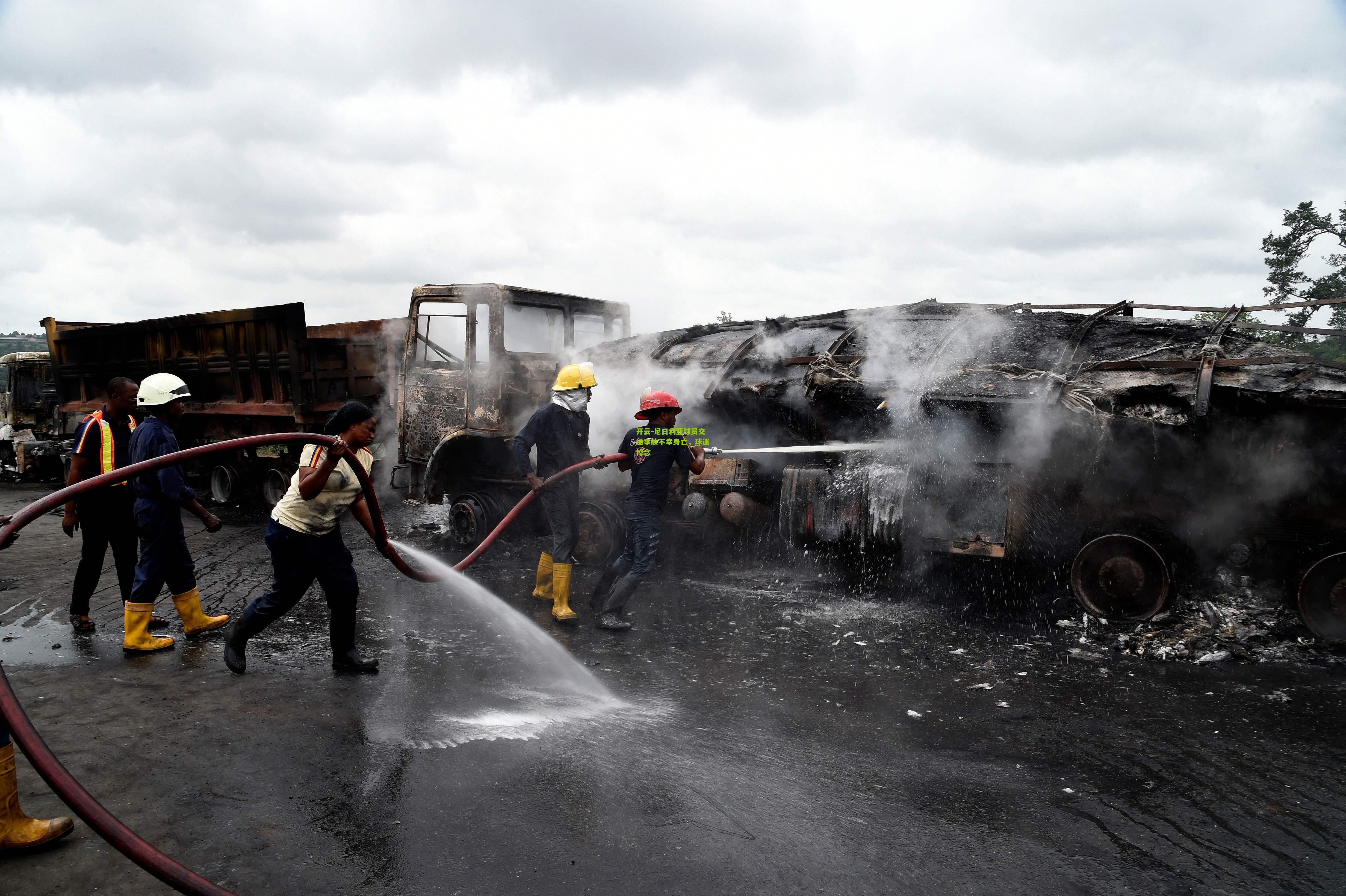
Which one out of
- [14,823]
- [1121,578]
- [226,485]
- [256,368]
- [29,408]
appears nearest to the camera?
[14,823]

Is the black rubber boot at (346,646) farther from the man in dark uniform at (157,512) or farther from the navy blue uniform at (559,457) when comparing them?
the navy blue uniform at (559,457)

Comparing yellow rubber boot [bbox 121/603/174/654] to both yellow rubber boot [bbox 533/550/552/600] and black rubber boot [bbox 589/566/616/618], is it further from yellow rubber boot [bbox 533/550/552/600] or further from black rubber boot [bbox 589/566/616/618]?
black rubber boot [bbox 589/566/616/618]

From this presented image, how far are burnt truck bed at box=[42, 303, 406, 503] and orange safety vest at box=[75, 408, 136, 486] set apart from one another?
494cm

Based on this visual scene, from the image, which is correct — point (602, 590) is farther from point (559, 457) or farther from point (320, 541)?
point (320, 541)

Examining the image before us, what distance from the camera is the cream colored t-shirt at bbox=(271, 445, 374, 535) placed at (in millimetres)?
4125

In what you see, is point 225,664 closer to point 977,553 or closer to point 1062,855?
point 1062,855

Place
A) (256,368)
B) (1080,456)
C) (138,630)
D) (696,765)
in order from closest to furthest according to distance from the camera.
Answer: (696,765)
(138,630)
(1080,456)
(256,368)

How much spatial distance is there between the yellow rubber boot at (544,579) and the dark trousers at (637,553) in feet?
2.83

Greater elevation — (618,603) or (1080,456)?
(1080,456)

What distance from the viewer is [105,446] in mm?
4875

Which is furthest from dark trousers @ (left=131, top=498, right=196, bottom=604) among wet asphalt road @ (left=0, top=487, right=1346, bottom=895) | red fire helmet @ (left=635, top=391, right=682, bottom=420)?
red fire helmet @ (left=635, top=391, right=682, bottom=420)

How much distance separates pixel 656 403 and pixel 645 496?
678 mm

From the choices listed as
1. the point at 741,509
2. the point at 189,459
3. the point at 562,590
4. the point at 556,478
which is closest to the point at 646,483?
the point at 556,478

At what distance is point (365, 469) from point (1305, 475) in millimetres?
5683
